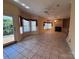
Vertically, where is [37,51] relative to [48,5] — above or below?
below

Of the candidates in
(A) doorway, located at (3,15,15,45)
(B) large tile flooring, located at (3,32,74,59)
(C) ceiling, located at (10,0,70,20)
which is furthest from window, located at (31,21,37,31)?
(B) large tile flooring, located at (3,32,74,59)

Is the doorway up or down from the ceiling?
down

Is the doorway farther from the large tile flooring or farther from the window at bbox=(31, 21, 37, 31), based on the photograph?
the window at bbox=(31, 21, 37, 31)

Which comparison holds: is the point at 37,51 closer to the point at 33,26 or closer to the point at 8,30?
the point at 8,30

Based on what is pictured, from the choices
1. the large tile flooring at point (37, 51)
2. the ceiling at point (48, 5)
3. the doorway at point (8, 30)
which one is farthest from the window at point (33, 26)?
the large tile flooring at point (37, 51)

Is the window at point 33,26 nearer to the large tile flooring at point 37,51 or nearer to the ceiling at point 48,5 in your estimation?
the ceiling at point 48,5

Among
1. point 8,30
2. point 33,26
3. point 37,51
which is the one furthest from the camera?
point 33,26

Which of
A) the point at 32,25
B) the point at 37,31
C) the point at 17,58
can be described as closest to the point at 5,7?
the point at 17,58

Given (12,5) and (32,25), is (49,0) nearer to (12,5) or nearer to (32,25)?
(12,5)

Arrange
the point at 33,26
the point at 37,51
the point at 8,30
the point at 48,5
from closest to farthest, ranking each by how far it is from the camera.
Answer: the point at 37,51
the point at 8,30
the point at 48,5
the point at 33,26

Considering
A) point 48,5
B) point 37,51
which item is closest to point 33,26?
point 48,5

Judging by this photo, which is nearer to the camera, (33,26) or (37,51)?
(37,51)
